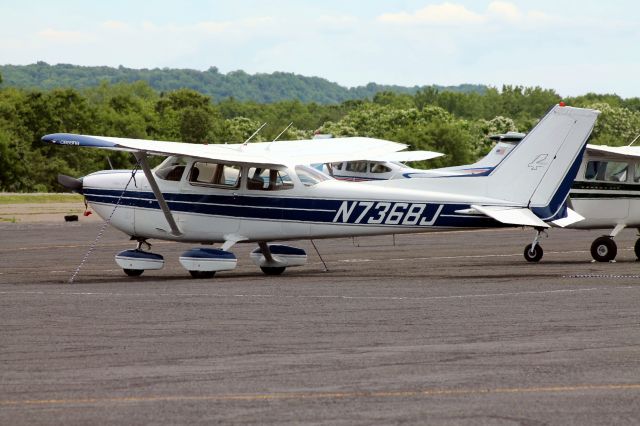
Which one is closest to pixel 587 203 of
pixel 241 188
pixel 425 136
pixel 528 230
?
pixel 241 188

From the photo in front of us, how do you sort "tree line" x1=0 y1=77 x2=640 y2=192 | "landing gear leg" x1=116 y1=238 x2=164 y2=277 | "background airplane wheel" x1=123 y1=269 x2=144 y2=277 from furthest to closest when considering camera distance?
"tree line" x1=0 y1=77 x2=640 y2=192 → "background airplane wheel" x1=123 y1=269 x2=144 y2=277 → "landing gear leg" x1=116 y1=238 x2=164 y2=277

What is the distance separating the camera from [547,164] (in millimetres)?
21203

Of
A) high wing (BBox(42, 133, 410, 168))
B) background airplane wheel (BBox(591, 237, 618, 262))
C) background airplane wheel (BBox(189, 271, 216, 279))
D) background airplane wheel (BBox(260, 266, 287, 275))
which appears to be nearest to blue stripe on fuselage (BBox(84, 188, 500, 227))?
high wing (BBox(42, 133, 410, 168))

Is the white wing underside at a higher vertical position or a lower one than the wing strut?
higher

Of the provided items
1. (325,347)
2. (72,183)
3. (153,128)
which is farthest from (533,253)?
(153,128)

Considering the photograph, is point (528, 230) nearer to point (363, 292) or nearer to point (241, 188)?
point (241, 188)

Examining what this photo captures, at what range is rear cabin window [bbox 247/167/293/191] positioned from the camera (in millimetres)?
21734

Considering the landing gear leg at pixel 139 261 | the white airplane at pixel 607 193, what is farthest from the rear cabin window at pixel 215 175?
the white airplane at pixel 607 193

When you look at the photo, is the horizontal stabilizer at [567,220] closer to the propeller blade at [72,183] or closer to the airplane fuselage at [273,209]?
the airplane fuselage at [273,209]

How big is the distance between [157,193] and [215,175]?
1.05 meters

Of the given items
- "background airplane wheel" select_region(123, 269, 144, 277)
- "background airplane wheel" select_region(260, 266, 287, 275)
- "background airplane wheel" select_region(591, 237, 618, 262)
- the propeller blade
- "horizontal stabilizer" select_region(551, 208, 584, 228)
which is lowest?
"background airplane wheel" select_region(123, 269, 144, 277)

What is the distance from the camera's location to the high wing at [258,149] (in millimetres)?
20344

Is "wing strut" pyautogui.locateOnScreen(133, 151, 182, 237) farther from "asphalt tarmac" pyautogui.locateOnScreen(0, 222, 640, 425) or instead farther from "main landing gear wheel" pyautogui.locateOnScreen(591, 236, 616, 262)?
"main landing gear wheel" pyautogui.locateOnScreen(591, 236, 616, 262)

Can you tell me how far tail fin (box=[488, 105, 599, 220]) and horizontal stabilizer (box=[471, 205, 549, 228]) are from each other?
18cm
